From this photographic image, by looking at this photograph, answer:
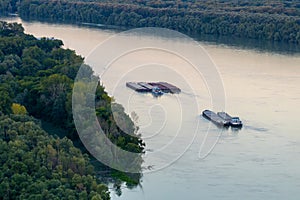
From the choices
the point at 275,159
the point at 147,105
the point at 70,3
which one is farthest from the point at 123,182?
the point at 70,3

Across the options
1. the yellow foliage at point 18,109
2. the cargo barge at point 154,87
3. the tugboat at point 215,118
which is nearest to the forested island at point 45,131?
the yellow foliage at point 18,109

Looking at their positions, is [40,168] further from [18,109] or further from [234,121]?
[234,121]

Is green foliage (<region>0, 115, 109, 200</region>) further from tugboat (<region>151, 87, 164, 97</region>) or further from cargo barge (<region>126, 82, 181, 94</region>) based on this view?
cargo barge (<region>126, 82, 181, 94</region>)

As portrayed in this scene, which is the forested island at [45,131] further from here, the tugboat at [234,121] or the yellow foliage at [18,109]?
the tugboat at [234,121]

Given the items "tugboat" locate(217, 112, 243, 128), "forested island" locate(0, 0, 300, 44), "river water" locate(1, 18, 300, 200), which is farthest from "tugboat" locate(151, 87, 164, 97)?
"forested island" locate(0, 0, 300, 44)

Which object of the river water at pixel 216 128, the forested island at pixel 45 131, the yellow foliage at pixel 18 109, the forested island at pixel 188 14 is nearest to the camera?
the forested island at pixel 45 131

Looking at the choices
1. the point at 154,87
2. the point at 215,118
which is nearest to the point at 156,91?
the point at 154,87
